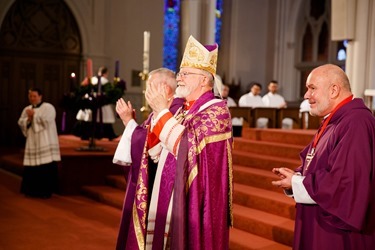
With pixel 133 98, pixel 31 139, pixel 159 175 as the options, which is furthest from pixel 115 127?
pixel 159 175

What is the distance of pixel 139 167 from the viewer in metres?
3.72

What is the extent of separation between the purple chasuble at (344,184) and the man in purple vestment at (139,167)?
94 centimetres

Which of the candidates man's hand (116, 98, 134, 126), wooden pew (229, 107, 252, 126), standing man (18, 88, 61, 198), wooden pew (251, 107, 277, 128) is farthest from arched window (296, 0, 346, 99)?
man's hand (116, 98, 134, 126)

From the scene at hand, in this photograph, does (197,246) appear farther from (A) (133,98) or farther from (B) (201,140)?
(A) (133,98)

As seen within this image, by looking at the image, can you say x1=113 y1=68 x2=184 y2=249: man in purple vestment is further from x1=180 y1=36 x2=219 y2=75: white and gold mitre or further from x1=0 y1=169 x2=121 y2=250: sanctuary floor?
x1=0 y1=169 x2=121 y2=250: sanctuary floor

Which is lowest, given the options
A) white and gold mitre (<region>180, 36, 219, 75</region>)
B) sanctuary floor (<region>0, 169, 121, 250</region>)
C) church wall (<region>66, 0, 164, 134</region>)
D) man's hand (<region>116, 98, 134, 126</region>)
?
sanctuary floor (<region>0, 169, 121, 250</region>)

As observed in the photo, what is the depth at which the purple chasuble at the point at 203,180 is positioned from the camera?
328 cm

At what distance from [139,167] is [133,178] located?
129mm

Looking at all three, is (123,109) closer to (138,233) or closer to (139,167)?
(139,167)

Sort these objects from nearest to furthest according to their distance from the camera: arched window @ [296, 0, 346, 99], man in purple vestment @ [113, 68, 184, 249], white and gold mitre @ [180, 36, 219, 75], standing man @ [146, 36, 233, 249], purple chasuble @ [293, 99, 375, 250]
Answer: purple chasuble @ [293, 99, 375, 250]
standing man @ [146, 36, 233, 249]
white and gold mitre @ [180, 36, 219, 75]
man in purple vestment @ [113, 68, 184, 249]
arched window @ [296, 0, 346, 99]

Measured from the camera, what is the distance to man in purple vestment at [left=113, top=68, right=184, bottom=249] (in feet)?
11.9

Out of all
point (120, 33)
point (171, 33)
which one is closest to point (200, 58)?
point (120, 33)

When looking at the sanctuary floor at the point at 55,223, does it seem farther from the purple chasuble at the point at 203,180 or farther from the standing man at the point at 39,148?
the purple chasuble at the point at 203,180

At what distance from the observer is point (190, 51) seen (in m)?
3.53
